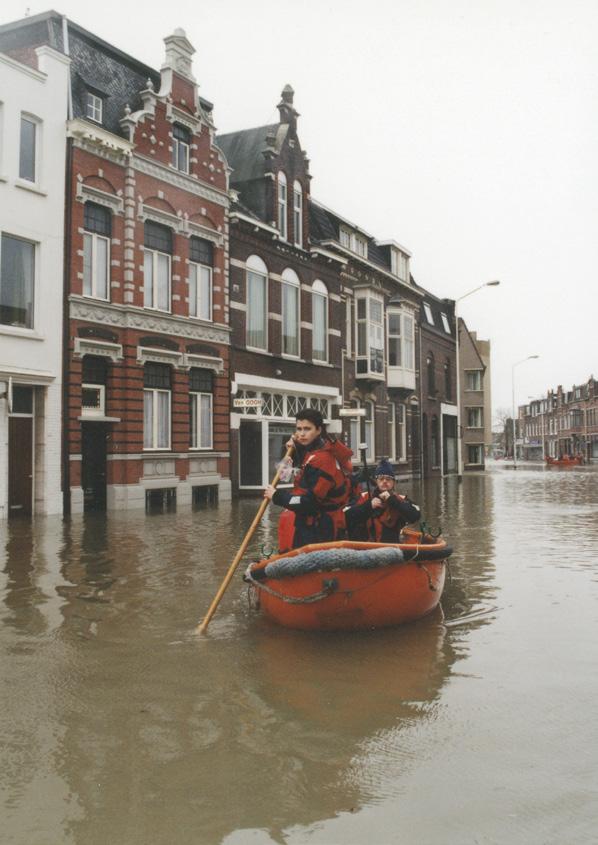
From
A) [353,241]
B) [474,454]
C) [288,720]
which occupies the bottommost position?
[288,720]

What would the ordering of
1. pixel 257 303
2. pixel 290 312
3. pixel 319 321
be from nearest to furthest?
pixel 257 303 < pixel 290 312 < pixel 319 321

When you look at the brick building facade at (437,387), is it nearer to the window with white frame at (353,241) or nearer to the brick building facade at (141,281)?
the window with white frame at (353,241)

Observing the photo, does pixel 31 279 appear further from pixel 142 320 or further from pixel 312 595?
pixel 312 595

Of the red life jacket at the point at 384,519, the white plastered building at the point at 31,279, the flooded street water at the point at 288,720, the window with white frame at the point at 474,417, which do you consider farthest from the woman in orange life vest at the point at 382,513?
the window with white frame at the point at 474,417

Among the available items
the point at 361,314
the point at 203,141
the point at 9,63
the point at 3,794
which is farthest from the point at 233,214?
the point at 3,794

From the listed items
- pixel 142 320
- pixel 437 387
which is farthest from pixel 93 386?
pixel 437 387

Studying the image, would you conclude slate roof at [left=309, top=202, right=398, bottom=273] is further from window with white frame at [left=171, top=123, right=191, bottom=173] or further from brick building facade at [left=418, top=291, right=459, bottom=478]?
window with white frame at [left=171, top=123, right=191, bottom=173]

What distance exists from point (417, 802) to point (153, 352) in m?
18.8

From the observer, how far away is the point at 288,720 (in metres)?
5.19

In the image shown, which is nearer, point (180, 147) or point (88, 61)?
point (88, 61)

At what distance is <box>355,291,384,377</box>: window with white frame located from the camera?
34.0 meters

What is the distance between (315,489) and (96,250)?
1510cm

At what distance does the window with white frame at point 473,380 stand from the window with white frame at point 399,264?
2253 cm

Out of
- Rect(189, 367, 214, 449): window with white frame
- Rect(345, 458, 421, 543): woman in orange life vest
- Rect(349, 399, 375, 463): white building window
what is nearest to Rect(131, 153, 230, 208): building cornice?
Rect(189, 367, 214, 449): window with white frame
